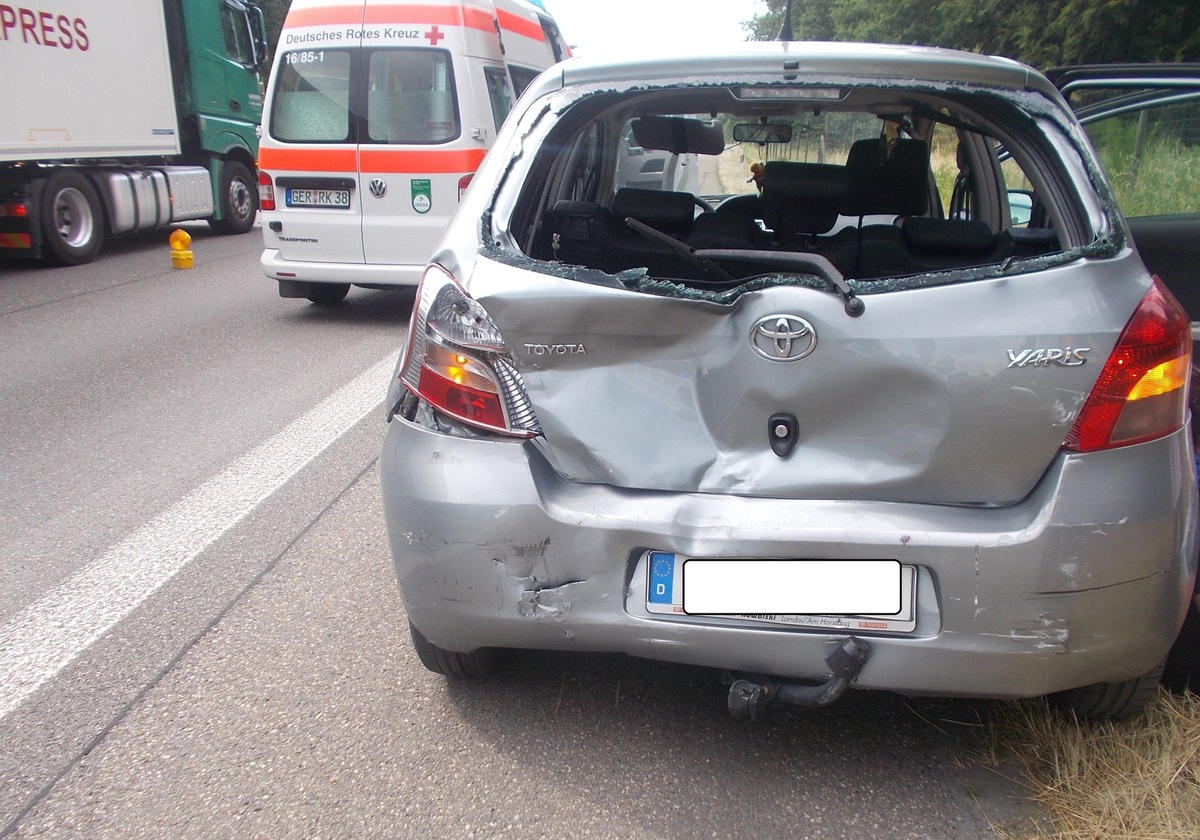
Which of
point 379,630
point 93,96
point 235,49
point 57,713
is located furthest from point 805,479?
point 235,49

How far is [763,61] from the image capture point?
2.50 metres

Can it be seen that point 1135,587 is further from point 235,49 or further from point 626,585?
point 235,49

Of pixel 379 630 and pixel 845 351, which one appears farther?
pixel 379 630

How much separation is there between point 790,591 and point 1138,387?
2.67ft

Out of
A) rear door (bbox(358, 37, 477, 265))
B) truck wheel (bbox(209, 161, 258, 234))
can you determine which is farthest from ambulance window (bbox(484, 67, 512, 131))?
truck wheel (bbox(209, 161, 258, 234))

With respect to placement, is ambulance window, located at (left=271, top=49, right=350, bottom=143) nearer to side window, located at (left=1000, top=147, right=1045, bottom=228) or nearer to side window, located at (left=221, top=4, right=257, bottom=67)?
side window, located at (left=1000, top=147, right=1045, bottom=228)

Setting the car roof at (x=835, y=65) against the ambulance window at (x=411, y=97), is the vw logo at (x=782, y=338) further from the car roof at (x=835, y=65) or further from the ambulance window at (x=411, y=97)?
the ambulance window at (x=411, y=97)

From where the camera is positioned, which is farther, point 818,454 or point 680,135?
point 680,135

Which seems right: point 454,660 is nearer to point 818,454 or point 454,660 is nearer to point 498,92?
point 818,454

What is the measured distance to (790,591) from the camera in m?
2.23

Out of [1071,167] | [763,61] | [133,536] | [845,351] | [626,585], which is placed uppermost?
[763,61]

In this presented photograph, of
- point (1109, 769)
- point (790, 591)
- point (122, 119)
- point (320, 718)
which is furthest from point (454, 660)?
point (122, 119)

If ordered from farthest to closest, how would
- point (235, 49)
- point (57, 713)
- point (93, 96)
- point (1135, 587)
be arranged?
1. point (235, 49)
2. point (93, 96)
3. point (57, 713)
4. point (1135, 587)

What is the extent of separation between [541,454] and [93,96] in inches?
465
